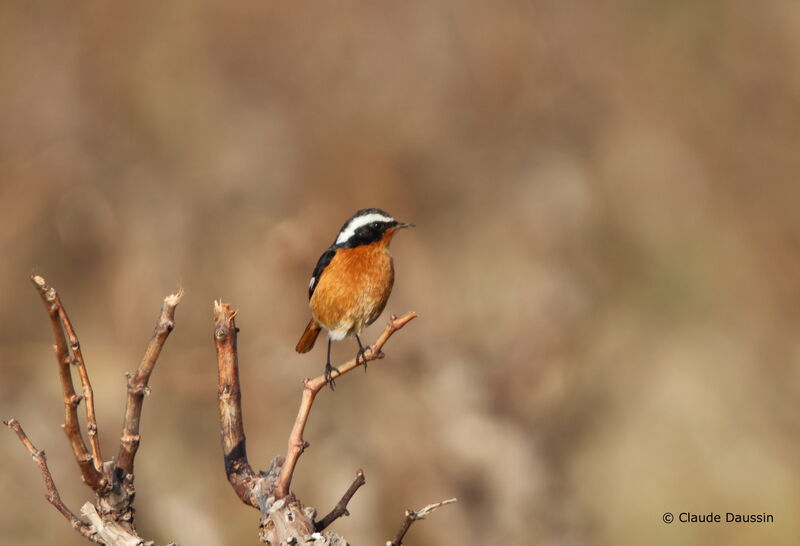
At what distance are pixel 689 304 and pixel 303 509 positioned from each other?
301 inches

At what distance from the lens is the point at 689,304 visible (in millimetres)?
9492

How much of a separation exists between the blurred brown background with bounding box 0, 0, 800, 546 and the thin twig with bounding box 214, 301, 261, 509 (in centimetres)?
480

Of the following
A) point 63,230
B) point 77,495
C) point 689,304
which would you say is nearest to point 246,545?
point 77,495

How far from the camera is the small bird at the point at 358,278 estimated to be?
4.61m

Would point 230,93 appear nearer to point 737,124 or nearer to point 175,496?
point 175,496

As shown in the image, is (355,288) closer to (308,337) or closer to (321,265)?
(321,265)

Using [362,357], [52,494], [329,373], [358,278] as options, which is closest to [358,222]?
[358,278]

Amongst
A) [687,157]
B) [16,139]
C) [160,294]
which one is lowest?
[160,294]

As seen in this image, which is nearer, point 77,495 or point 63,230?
point 77,495

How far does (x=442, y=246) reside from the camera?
9.09 m

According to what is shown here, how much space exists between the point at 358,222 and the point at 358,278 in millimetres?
284

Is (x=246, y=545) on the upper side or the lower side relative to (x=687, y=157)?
lower

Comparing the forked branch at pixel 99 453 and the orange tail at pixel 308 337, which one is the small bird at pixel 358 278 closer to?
the orange tail at pixel 308 337

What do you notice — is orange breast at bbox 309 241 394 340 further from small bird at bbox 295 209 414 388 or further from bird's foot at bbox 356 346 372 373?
bird's foot at bbox 356 346 372 373
